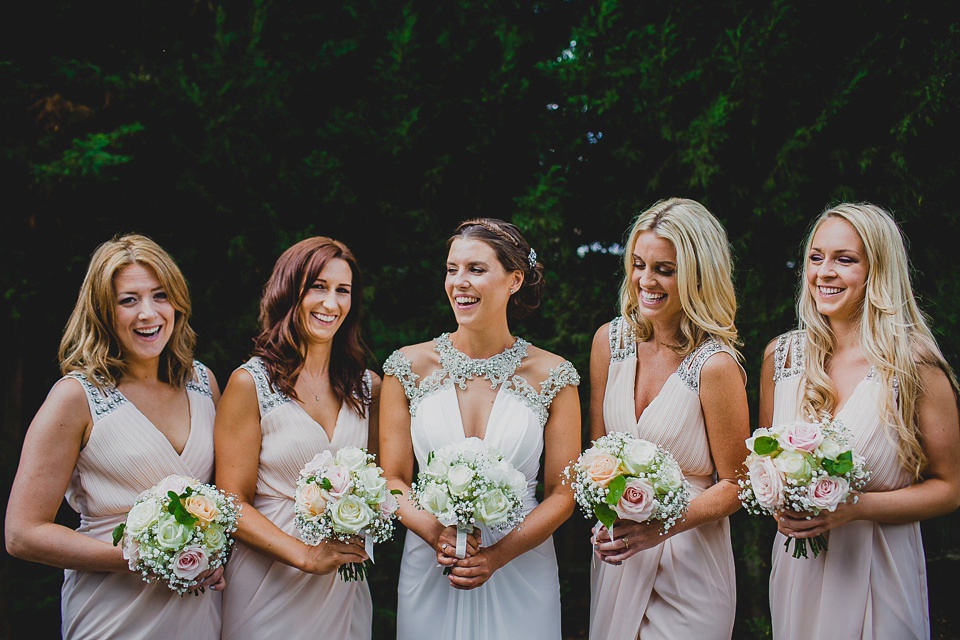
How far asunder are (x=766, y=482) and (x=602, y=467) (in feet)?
2.69

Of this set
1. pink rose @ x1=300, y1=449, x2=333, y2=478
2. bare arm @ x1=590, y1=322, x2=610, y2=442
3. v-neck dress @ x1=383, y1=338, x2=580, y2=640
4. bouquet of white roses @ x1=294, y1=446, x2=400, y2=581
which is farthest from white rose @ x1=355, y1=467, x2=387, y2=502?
bare arm @ x1=590, y1=322, x2=610, y2=442

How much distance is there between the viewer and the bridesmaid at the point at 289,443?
372 cm

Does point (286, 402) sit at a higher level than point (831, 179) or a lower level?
lower

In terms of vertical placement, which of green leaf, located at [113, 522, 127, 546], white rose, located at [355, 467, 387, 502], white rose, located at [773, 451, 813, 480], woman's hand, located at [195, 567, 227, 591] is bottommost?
woman's hand, located at [195, 567, 227, 591]

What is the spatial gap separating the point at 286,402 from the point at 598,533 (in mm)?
1840

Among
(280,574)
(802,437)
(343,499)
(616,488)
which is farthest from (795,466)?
(280,574)

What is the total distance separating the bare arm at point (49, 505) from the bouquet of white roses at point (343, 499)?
3.20 ft

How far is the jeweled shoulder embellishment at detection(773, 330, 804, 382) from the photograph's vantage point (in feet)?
13.2

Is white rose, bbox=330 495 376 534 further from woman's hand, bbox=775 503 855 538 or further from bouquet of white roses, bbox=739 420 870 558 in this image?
woman's hand, bbox=775 503 855 538

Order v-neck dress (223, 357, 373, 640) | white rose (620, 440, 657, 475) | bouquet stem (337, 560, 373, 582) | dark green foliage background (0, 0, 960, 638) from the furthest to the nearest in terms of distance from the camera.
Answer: dark green foliage background (0, 0, 960, 638) < v-neck dress (223, 357, 373, 640) < bouquet stem (337, 560, 373, 582) < white rose (620, 440, 657, 475)

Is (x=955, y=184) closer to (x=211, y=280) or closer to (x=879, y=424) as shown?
(x=879, y=424)

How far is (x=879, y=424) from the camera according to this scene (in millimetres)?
3645

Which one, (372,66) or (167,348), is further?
(372,66)

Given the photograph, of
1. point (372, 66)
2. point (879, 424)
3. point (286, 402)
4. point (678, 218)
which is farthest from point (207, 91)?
point (879, 424)
